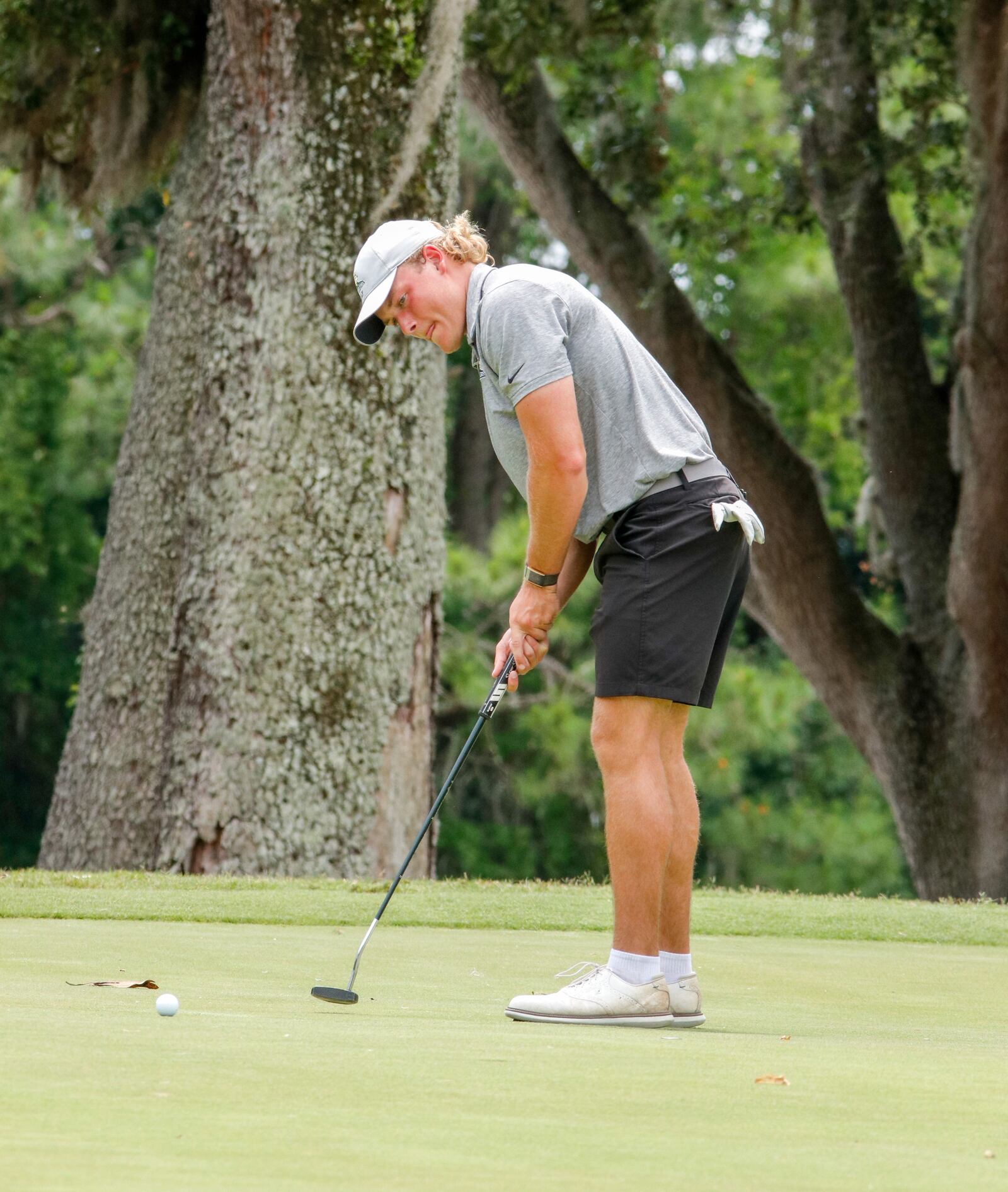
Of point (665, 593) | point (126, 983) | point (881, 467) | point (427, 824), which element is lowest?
point (126, 983)

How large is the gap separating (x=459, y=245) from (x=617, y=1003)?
164 cm

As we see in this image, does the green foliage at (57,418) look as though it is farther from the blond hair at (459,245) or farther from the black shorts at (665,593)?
the black shorts at (665,593)

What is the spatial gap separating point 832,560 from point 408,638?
416 centimetres

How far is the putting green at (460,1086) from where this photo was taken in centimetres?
185

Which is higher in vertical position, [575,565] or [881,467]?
[881,467]

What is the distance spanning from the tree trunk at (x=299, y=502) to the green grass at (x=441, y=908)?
94cm

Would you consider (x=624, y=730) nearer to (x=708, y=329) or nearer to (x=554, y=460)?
(x=554, y=460)

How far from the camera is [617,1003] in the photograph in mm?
3531

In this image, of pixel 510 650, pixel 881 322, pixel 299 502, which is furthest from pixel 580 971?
pixel 881 322

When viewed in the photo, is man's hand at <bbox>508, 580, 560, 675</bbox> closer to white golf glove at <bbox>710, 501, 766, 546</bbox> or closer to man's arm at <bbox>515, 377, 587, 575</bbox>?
man's arm at <bbox>515, 377, 587, 575</bbox>

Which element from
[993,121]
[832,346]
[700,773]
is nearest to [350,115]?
[993,121]

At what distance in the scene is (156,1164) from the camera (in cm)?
180

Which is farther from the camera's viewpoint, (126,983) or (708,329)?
(708,329)

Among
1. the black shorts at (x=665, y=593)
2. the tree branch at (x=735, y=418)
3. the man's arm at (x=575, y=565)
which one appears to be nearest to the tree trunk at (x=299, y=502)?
the tree branch at (x=735, y=418)
